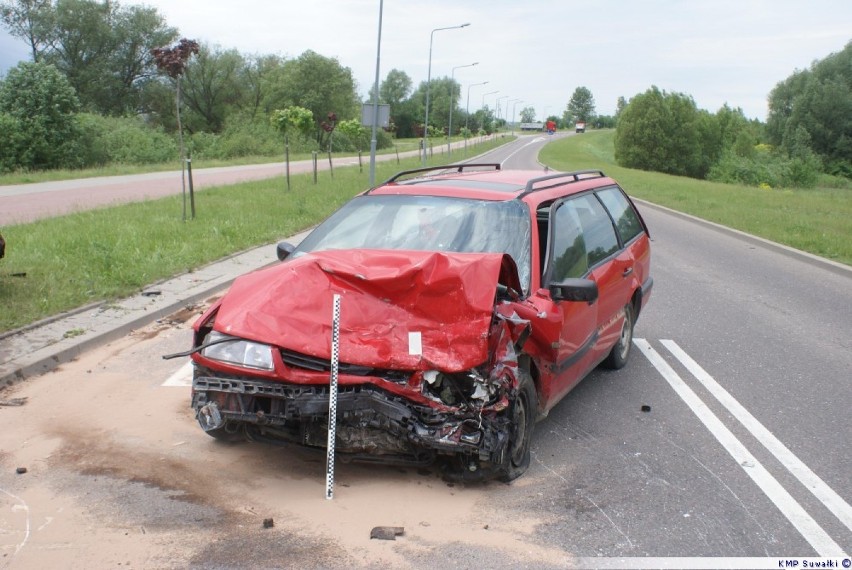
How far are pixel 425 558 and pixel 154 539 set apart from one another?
1231 mm

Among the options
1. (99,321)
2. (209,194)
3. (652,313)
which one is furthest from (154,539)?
(209,194)

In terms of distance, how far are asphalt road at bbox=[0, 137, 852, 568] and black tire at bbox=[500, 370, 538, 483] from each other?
110mm

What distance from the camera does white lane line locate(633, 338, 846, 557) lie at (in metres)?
3.68

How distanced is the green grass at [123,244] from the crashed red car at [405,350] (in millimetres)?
4024

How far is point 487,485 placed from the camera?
13.8 ft

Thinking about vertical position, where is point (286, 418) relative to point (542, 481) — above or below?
above

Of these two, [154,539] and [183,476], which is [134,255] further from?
[154,539]

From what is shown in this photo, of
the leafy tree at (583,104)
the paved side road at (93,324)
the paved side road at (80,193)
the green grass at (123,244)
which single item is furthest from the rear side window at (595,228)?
the leafy tree at (583,104)

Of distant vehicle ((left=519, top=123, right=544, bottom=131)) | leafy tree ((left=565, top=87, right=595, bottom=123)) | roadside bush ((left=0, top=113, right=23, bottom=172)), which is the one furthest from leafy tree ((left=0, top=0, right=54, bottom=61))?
leafy tree ((left=565, top=87, right=595, bottom=123))

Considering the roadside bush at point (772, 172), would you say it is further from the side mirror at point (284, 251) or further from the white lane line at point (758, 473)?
the side mirror at point (284, 251)

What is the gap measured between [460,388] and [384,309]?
1.92 ft

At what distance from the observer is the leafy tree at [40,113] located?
3978 cm

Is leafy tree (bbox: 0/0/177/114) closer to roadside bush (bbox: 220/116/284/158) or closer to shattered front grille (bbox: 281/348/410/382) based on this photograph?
roadside bush (bbox: 220/116/284/158)

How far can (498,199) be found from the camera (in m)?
5.24
